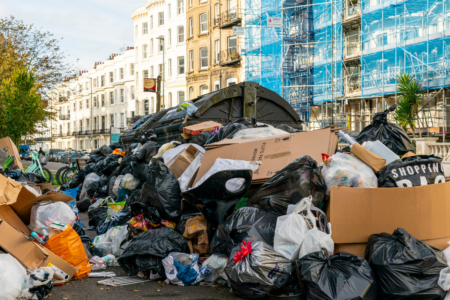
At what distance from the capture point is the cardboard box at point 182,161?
5.07 m

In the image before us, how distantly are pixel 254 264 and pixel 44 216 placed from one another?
2297 millimetres

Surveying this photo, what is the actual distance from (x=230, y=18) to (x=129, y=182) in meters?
24.9

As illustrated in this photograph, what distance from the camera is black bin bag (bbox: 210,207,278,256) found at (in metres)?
3.54

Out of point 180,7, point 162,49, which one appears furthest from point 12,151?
point 162,49

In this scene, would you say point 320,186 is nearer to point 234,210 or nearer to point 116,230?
point 234,210

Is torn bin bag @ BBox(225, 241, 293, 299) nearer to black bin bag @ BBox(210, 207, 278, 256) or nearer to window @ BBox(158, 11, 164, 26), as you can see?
black bin bag @ BBox(210, 207, 278, 256)

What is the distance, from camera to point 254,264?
3.14m

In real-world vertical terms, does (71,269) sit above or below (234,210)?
below

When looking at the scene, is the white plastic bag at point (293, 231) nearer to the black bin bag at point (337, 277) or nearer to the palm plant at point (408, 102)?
the black bin bag at point (337, 277)

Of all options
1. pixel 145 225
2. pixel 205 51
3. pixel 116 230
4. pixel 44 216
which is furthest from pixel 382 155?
pixel 205 51

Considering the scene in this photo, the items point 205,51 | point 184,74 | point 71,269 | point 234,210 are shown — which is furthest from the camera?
point 184,74

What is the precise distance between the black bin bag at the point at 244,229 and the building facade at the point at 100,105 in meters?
37.2

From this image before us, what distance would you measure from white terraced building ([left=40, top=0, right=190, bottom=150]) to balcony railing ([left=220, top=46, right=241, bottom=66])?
18.4 feet

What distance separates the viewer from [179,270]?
3.68 metres
